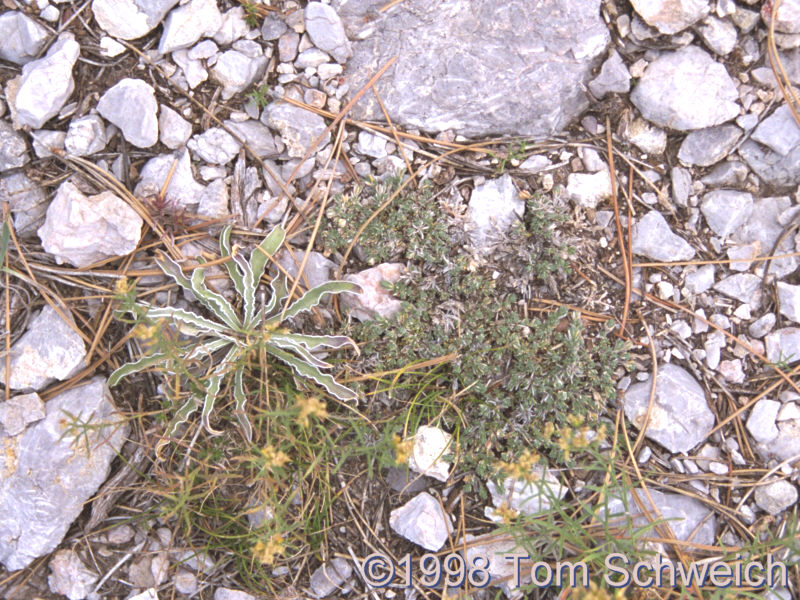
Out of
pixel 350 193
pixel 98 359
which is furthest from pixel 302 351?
pixel 98 359

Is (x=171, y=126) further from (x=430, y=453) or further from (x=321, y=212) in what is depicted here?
(x=430, y=453)

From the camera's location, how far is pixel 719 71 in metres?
3.04

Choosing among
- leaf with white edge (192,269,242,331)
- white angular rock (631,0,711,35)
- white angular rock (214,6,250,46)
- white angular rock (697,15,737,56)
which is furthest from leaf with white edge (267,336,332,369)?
white angular rock (697,15,737,56)

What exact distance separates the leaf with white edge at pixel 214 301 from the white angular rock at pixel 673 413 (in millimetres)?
1927

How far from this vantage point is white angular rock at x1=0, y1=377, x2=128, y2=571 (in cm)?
292

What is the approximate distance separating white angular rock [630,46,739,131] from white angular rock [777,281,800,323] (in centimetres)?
87

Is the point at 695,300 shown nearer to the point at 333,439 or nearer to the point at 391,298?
the point at 391,298

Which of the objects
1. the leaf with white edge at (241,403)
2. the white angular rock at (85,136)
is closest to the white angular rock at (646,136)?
the leaf with white edge at (241,403)

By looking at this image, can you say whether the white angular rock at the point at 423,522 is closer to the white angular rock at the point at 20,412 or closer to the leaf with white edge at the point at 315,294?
the leaf with white edge at the point at 315,294

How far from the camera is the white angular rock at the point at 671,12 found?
2.97m

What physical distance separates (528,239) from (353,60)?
1268mm

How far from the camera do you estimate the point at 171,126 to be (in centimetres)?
309


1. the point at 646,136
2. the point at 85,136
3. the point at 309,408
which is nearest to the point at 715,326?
the point at 646,136

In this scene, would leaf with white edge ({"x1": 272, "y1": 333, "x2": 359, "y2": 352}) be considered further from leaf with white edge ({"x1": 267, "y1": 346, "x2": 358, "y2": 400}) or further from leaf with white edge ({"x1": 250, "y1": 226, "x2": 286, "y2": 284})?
leaf with white edge ({"x1": 250, "y1": 226, "x2": 286, "y2": 284})
